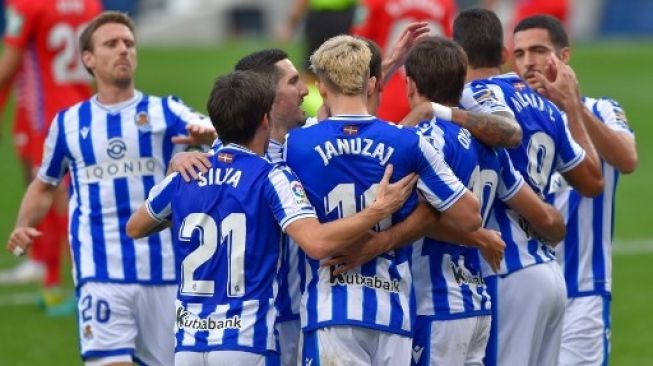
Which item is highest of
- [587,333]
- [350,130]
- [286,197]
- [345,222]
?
[350,130]

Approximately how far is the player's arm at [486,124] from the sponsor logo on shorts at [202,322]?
1.23 m

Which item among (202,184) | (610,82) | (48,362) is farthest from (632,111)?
(202,184)

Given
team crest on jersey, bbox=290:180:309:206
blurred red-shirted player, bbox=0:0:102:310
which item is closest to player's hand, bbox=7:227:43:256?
team crest on jersey, bbox=290:180:309:206

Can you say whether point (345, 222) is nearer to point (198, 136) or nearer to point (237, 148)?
point (237, 148)

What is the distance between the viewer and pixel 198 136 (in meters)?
8.19

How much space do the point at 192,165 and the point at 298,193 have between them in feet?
1.88

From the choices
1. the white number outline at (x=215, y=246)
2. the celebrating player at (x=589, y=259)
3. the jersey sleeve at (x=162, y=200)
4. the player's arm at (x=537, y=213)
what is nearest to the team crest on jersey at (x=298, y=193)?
the white number outline at (x=215, y=246)

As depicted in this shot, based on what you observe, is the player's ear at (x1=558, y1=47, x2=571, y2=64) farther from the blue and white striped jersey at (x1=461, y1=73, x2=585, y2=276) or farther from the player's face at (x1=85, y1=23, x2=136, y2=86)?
the player's face at (x1=85, y1=23, x2=136, y2=86)

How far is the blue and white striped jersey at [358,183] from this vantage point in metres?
6.67

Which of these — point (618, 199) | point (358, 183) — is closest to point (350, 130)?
point (358, 183)

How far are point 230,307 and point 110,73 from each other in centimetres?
241

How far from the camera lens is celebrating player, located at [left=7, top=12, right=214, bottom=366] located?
8602mm

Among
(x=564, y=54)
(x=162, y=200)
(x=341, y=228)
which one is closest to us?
(x=341, y=228)

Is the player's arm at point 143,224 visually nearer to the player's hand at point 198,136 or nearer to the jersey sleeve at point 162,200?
the jersey sleeve at point 162,200
